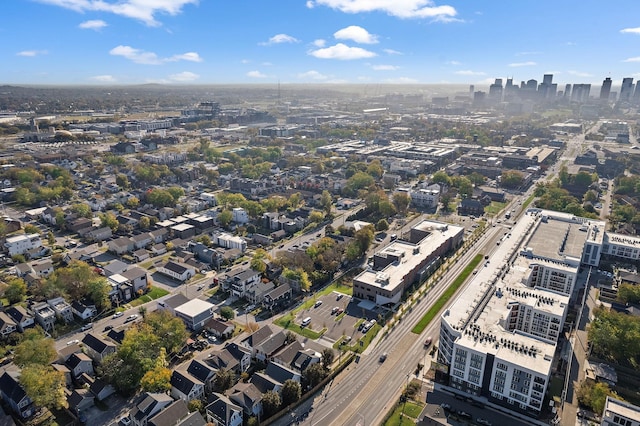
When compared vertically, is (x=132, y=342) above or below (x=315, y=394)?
above

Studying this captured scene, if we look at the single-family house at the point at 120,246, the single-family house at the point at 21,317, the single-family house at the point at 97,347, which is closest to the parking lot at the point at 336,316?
the single-family house at the point at 97,347

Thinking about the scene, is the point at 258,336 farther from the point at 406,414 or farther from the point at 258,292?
the point at 406,414

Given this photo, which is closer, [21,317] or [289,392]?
[289,392]

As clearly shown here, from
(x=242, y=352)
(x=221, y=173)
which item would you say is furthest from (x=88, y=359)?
(x=221, y=173)

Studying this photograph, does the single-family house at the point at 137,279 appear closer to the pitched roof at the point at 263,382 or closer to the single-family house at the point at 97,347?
the single-family house at the point at 97,347

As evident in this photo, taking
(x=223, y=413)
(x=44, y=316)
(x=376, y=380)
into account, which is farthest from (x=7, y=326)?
(x=376, y=380)

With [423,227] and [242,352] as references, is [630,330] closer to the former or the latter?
[423,227]
